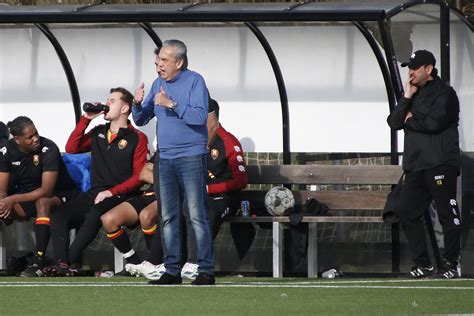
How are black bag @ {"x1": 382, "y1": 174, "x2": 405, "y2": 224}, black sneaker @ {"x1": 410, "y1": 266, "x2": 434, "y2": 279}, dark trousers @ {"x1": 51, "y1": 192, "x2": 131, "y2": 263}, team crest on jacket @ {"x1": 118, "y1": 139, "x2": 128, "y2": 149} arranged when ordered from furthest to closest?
team crest on jacket @ {"x1": 118, "y1": 139, "x2": 128, "y2": 149} → dark trousers @ {"x1": 51, "y1": 192, "x2": 131, "y2": 263} → black bag @ {"x1": 382, "y1": 174, "x2": 405, "y2": 224} → black sneaker @ {"x1": 410, "y1": 266, "x2": 434, "y2": 279}

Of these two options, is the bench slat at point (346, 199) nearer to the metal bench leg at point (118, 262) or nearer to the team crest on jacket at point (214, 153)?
the team crest on jacket at point (214, 153)

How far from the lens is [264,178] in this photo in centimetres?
1320

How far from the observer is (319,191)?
13.2 m

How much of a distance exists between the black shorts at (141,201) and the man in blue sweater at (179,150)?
2739 millimetres

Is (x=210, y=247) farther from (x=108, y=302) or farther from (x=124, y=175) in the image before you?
(x=124, y=175)

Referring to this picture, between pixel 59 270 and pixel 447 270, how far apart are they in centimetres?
356

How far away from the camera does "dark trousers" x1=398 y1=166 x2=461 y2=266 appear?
11.5 meters

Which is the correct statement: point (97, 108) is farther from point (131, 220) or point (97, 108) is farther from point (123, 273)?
point (123, 273)

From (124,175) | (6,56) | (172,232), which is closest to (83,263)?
(124,175)

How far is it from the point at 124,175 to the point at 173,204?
3.08 m

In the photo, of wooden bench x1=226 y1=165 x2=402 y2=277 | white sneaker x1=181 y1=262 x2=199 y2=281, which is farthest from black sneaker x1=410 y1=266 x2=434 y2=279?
white sneaker x1=181 y1=262 x2=199 y2=281

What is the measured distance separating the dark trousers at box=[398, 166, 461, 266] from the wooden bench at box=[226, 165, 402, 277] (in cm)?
100

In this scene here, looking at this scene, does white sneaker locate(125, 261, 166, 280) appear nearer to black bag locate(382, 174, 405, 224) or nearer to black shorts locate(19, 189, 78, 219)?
black shorts locate(19, 189, 78, 219)

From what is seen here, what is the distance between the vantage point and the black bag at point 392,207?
479 inches
